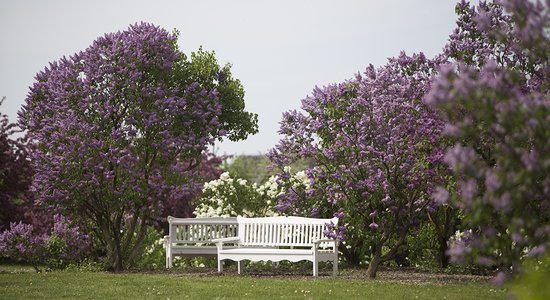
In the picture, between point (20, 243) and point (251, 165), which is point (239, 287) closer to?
point (20, 243)

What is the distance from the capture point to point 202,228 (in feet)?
52.6

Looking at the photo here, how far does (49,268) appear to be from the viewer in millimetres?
15484

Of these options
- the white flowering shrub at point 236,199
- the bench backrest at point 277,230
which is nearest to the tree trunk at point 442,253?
the bench backrest at point 277,230

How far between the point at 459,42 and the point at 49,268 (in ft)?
29.3

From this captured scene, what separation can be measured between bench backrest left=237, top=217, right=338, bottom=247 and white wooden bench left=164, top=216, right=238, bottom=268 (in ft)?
1.83

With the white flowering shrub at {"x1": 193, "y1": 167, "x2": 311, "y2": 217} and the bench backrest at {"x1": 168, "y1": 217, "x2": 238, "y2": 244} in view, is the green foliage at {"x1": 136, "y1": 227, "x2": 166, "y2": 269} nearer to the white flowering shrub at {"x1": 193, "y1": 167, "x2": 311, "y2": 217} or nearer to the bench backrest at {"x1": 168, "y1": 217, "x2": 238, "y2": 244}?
the white flowering shrub at {"x1": 193, "y1": 167, "x2": 311, "y2": 217}

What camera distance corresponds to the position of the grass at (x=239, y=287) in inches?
408

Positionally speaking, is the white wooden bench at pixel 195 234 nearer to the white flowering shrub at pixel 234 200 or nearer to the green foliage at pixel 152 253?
the green foliage at pixel 152 253

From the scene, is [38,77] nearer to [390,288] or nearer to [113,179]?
[113,179]

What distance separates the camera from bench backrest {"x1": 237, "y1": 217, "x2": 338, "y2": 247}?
14297 mm

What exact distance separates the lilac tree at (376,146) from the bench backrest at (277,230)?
577mm

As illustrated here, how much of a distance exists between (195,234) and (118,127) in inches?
113

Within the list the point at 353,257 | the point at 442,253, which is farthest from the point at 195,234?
the point at 442,253

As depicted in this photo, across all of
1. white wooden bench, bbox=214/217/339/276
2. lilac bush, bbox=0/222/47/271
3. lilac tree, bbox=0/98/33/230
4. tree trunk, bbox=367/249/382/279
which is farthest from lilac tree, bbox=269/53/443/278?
lilac tree, bbox=0/98/33/230
